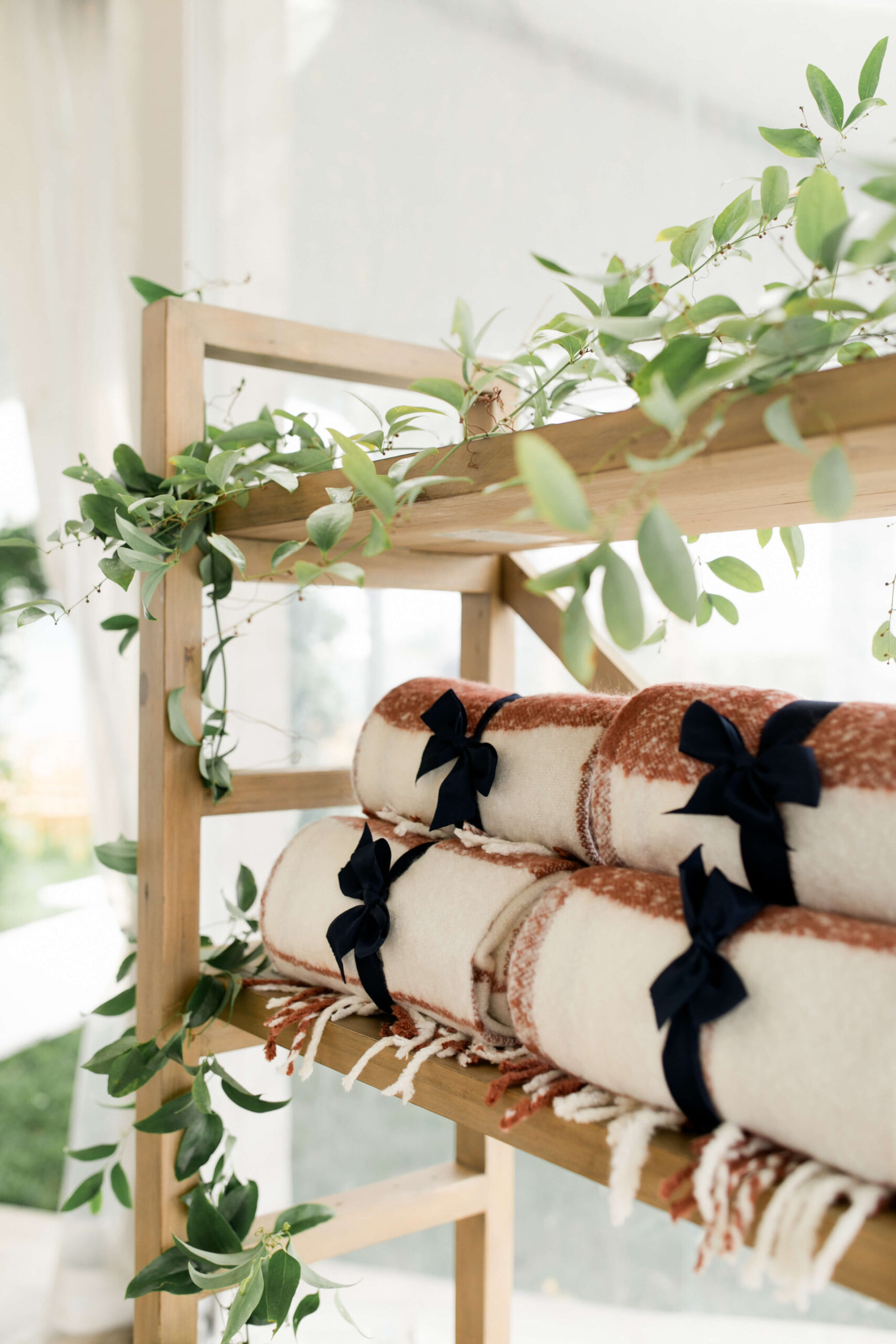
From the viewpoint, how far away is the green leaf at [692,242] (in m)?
0.61

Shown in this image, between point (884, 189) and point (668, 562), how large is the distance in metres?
0.17

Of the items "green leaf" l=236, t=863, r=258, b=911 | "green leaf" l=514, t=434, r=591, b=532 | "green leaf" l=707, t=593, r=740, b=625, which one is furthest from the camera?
"green leaf" l=236, t=863, r=258, b=911

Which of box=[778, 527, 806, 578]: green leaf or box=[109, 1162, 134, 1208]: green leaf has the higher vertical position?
box=[778, 527, 806, 578]: green leaf

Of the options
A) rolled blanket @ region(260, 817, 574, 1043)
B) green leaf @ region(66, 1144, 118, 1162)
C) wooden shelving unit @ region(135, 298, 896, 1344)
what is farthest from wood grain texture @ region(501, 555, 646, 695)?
green leaf @ region(66, 1144, 118, 1162)

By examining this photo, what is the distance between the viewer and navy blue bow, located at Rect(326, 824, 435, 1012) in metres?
0.63

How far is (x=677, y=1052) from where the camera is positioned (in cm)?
43

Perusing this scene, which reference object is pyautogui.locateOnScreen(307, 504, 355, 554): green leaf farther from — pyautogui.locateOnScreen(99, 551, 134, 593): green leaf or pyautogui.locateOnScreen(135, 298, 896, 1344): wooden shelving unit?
pyautogui.locateOnScreen(99, 551, 134, 593): green leaf

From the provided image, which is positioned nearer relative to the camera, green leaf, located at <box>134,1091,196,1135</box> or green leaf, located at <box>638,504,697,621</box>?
green leaf, located at <box>638,504,697,621</box>

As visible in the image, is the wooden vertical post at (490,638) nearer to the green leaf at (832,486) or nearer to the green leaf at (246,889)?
the green leaf at (246,889)

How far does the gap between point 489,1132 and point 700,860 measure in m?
0.18

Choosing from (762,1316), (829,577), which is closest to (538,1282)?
(762,1316)

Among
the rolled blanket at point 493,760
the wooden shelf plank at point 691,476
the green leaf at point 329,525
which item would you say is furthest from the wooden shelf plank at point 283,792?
the green leaf at point 329,525

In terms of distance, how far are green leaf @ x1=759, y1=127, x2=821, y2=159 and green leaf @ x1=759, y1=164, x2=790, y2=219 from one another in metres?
0.03

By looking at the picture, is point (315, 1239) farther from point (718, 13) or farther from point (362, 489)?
point (718, 13)
